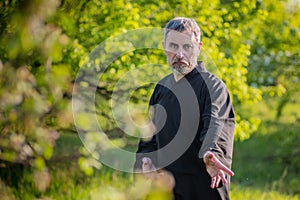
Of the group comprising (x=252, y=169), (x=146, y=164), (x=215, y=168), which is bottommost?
(x=252, y=169)

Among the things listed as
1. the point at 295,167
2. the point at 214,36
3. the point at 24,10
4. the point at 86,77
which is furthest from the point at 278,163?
the point at 24,10

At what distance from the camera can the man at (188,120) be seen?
3.38 metres

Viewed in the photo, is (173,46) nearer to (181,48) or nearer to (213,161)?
(181,48)

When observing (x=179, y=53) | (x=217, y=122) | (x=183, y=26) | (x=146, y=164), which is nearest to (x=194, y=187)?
(x=146, y=164)

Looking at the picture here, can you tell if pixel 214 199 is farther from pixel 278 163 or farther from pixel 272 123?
pixel 272 123

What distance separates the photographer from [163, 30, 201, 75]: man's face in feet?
11.4

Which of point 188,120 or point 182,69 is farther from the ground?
point 182,69

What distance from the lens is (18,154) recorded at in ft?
9.54

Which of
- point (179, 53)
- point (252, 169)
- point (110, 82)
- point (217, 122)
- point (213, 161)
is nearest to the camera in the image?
point (213, 161)

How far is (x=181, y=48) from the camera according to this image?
347cm

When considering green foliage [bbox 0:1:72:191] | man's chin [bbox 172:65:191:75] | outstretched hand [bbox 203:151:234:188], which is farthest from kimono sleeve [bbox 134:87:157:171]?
green foliage [bbox 0:1:72:191]

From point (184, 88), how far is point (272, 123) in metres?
10.5

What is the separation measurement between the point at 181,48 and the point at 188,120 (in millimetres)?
384

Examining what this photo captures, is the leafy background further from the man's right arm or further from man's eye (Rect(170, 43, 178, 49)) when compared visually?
man's eye (Rect(170, 43, 178, 49))
